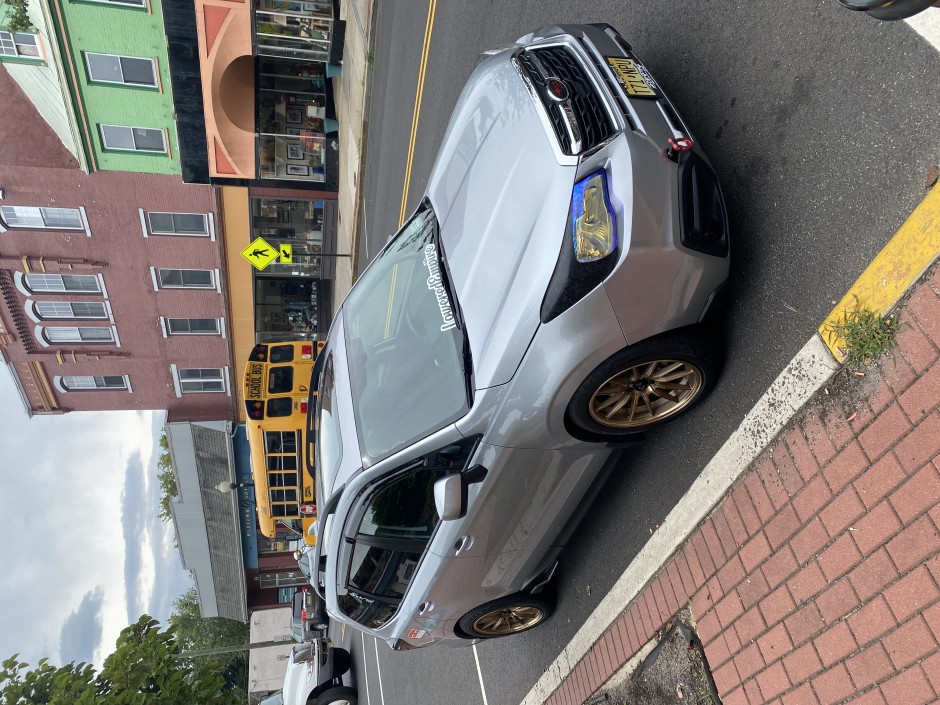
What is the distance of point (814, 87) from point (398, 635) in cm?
544

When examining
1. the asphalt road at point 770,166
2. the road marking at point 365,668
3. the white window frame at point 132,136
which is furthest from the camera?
the white window frame at point 132,136

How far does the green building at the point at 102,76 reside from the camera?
13.4m

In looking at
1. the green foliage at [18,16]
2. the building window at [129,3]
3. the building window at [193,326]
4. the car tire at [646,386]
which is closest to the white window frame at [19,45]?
the green foliage at [18,16]

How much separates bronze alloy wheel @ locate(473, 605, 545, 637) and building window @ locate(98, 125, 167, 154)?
14807 millimetres

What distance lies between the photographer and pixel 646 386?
13.1 ft

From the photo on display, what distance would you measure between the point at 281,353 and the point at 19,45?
965cm

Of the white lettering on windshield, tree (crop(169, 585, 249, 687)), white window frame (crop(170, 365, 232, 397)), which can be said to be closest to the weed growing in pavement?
the white lettering on windshield

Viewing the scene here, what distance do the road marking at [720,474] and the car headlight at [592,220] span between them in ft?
4.46

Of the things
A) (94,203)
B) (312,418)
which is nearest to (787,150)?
(312,418)

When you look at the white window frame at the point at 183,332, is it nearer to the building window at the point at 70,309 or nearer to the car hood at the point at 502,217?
the building window at the point at 70,309

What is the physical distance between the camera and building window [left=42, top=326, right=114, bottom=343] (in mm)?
18859

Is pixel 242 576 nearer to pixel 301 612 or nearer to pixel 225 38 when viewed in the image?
pixel 301 612

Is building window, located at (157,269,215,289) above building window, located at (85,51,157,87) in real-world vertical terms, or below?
below

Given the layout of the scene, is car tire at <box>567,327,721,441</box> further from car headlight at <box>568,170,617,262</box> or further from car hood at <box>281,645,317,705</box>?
car hood at <box>281,645,317,705</box>
